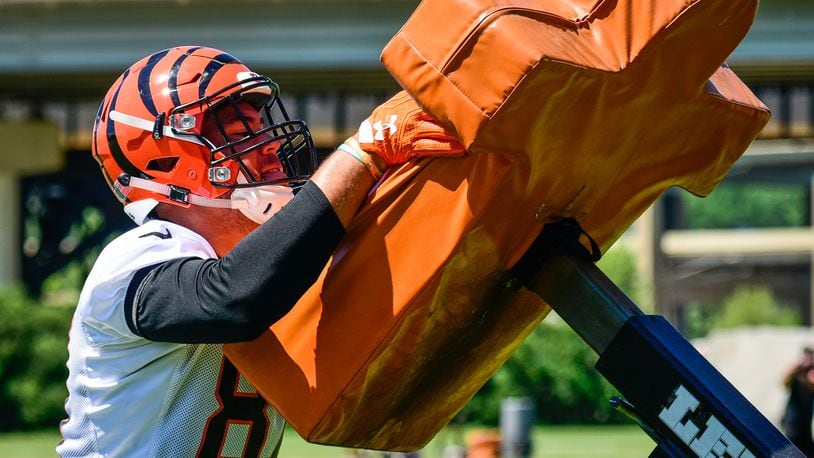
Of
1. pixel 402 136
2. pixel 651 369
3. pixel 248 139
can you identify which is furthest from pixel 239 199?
pixel 651 369

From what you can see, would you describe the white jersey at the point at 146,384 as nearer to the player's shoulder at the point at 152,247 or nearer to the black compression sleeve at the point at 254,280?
the player's shoulder at the point at 152,247

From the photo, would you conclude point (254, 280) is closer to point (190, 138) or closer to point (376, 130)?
point (376, 130)

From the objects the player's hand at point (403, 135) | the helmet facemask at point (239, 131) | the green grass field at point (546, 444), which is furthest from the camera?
the green grass field at point (546, 444)

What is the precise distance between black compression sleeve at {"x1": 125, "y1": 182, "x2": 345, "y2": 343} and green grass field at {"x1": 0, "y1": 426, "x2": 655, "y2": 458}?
11246 millimetres

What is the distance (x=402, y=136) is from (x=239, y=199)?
1.95 ft

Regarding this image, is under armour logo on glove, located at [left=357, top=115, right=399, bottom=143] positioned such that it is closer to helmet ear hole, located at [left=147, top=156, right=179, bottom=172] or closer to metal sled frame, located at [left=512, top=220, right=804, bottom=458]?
metal sled frame, located at [left=512, top=220, right=804, bottom=458]

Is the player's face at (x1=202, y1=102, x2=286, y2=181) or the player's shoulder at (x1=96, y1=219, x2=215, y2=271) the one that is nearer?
the player's shoulder at (x1=96, y1=219, x2=215, y2=271)

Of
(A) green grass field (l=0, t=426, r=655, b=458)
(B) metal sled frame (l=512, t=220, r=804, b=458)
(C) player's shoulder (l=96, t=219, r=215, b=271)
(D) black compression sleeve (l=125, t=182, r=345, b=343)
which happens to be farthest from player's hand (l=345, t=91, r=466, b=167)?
(A) green grass field (l=0, t=426, r=655, b=458)

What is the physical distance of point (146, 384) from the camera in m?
2.65

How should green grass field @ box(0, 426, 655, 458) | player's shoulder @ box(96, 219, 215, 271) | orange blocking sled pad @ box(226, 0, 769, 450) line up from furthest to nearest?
green grass field @ box(0, 426, 655, 458) < player's shoulder @ box(96, 219, 215, 271) < orange blocking sled pad @ box(226, 0, 769, 450)

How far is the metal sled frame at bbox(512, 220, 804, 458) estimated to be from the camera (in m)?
2.13

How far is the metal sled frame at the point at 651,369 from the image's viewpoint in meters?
2.13

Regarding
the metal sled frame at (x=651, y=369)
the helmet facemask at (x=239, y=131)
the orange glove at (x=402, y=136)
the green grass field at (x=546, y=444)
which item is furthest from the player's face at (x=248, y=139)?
the green grass field at (x=546, y=444)

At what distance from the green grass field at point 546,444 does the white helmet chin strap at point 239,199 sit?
10.9m
